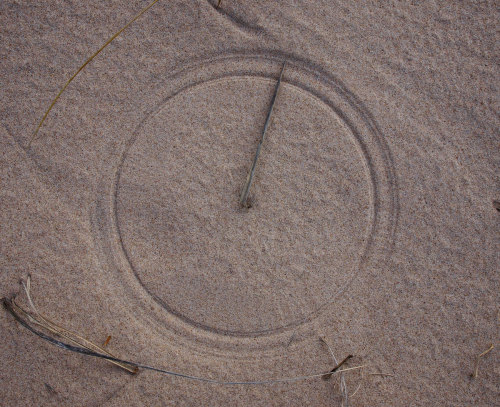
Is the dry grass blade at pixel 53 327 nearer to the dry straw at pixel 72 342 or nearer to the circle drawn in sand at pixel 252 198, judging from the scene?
the dry straw at pixel 72 342

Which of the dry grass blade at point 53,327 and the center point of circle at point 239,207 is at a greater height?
the center point of circle at point 239,207

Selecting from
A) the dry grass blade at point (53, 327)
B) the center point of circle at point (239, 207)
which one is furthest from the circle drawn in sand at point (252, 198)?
the dry grass blade at point (53, 327)

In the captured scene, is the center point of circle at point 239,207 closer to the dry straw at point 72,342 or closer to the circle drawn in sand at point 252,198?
the circle drawn in sand at point 252,198

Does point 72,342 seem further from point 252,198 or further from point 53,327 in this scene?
point 252,198

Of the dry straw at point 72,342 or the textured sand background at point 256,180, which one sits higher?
the textured sand background at point 256,180

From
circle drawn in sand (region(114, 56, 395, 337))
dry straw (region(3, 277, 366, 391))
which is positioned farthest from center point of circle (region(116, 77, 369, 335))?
dry straw (region(3, 277, 366, 391))

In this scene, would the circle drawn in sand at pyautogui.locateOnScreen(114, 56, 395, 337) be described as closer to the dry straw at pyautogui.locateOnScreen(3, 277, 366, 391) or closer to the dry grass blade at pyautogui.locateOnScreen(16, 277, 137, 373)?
the dry straw at pyautogui.locateOnScreen(3, 277, 366, 391)

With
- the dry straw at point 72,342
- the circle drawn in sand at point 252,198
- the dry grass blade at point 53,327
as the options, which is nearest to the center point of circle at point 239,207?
the circle drawn in sand at point 252,198
